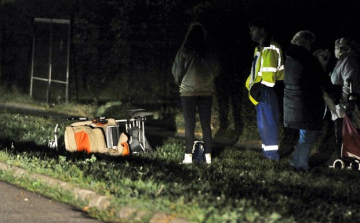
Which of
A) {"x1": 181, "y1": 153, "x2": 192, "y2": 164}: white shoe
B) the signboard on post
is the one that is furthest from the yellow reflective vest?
the signboard on post

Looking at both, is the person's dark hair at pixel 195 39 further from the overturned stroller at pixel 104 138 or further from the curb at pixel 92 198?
the curb at pixel 92 198

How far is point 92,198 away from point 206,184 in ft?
3.76

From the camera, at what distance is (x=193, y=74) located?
10641 mm

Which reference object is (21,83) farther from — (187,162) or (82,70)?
(187,162)

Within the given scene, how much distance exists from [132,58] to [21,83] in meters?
3.75

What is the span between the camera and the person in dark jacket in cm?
1009

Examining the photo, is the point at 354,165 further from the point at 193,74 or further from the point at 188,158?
the point at 193,74

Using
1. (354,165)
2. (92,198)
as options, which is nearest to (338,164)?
(354,165)

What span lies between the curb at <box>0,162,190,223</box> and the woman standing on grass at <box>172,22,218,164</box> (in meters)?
2.05

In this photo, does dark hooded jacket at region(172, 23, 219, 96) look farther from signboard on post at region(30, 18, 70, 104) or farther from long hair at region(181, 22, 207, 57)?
signboard on post at region(30, 18, 70, 104)

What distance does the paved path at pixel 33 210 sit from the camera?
8044mm

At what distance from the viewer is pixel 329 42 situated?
13.2 m

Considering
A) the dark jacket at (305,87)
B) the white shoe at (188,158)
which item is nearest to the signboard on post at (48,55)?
the white shoe at (188,158)

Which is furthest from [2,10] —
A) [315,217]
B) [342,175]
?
[315,217]
